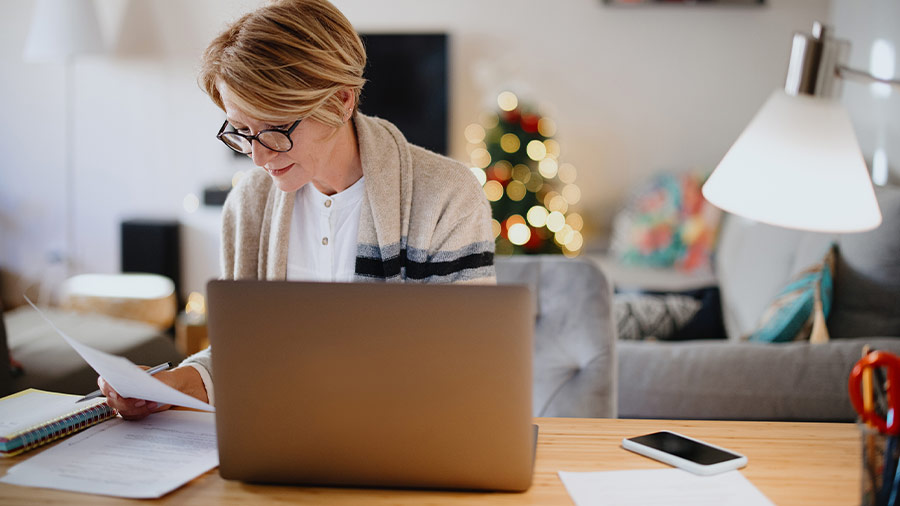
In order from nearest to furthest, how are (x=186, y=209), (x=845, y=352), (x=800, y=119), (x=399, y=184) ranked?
(x=800, y=119) → (x=399, y=184) → (x=845, y=352) → (x=186, y=209)

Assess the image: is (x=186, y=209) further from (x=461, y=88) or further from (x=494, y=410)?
(x=494, y=410)

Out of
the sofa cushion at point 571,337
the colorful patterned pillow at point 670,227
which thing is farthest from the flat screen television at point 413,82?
the sofa cushion at point 571,337

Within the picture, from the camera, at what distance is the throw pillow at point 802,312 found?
7.07ft

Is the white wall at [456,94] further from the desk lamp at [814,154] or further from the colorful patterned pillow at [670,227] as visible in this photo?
the desk lamp at [814,154]

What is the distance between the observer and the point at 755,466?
102 cm

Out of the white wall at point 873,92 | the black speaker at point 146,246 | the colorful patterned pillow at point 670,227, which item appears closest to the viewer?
the white wall at point 873,92

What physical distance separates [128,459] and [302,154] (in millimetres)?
579

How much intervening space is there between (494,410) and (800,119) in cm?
44

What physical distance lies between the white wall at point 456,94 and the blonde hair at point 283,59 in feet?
10.9

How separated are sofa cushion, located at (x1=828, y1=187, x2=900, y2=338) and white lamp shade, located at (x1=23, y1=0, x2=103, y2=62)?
13.2ft

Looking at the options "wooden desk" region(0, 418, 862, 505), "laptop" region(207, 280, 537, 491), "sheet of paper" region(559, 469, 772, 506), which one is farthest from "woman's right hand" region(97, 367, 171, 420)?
"sheet of paper" region(559, 469, 772, 506)

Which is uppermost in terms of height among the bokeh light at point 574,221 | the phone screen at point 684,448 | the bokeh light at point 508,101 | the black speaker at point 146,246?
the bokeh light at point 508,101

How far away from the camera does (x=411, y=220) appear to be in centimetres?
147

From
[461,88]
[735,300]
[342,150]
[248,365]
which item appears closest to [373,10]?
[461,88]
